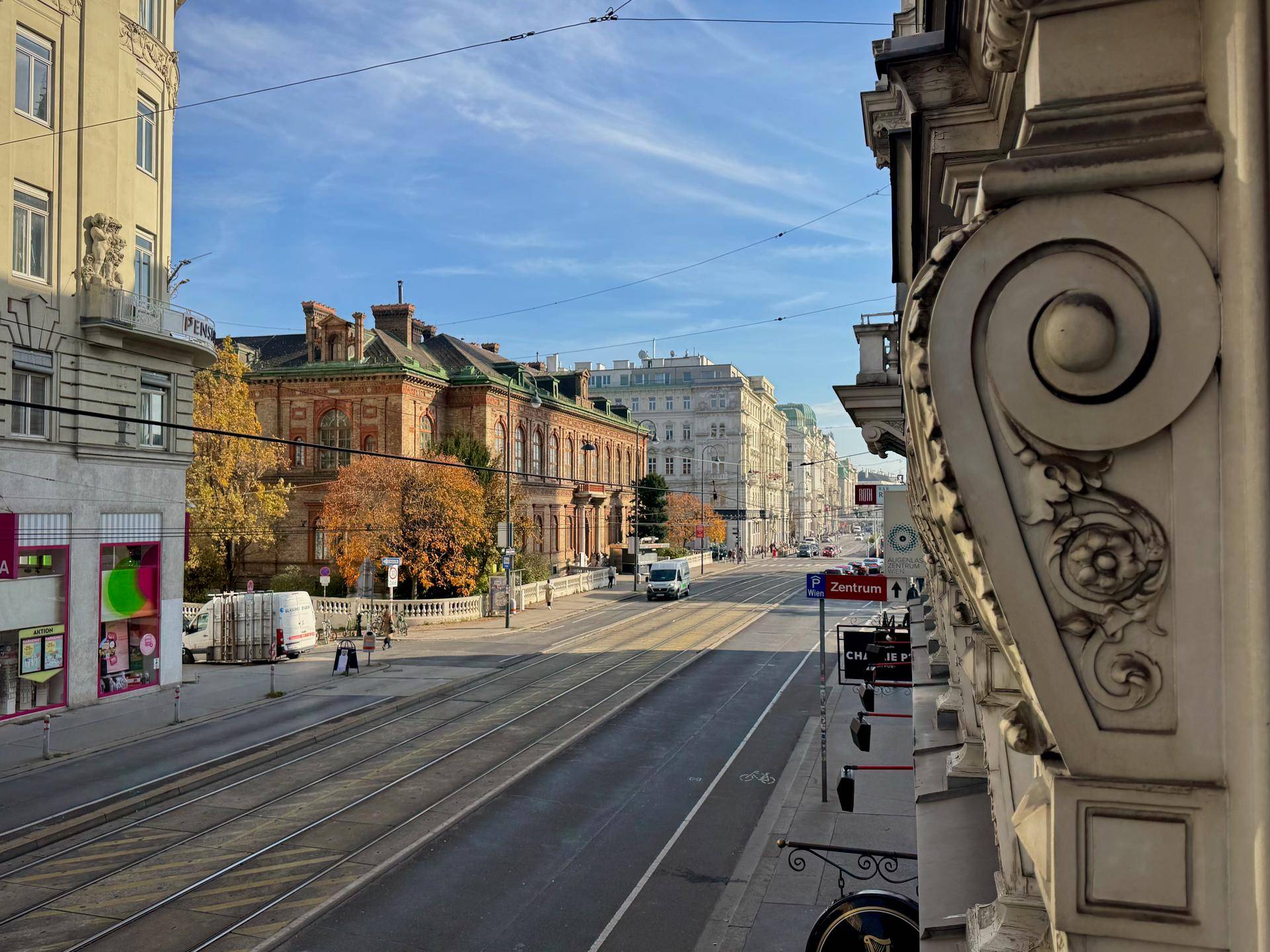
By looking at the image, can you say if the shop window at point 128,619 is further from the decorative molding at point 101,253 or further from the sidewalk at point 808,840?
the sidewalk at point 808,840

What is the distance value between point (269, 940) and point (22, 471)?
1517 centimetres

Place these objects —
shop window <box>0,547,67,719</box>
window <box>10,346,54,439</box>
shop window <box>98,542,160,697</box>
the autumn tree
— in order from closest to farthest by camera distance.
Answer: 1. shop window <box>0,547,67,719</box>
2. window <box>10,346,54,439</box>
3. shop window <box>98,542,160,697</box>
4. the autumn tree

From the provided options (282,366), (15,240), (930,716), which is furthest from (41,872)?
(282,366)

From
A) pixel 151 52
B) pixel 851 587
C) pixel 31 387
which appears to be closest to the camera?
pixel 851 587

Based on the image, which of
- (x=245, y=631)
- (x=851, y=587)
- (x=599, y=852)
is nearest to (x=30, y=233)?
(x=245, y=631)

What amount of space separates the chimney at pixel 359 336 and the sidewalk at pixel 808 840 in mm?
38598

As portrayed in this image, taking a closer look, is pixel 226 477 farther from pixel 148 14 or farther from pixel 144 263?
pixel 148 14

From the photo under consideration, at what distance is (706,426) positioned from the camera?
108 metres

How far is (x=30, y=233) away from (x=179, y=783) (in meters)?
13.2

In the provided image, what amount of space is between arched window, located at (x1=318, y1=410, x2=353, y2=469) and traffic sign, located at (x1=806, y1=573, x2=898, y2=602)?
3872 centimetres

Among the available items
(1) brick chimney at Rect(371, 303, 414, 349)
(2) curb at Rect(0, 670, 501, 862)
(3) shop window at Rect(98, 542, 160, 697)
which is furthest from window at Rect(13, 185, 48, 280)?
(1) brick chimney at Rect(371, 303, 414, 349)

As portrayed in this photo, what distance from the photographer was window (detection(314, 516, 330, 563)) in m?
48.5

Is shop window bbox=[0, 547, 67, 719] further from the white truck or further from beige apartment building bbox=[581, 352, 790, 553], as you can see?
beige apartment building bbox=[581, 352, 790, 553]

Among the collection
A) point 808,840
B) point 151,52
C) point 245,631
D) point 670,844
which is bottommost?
point 670,844
